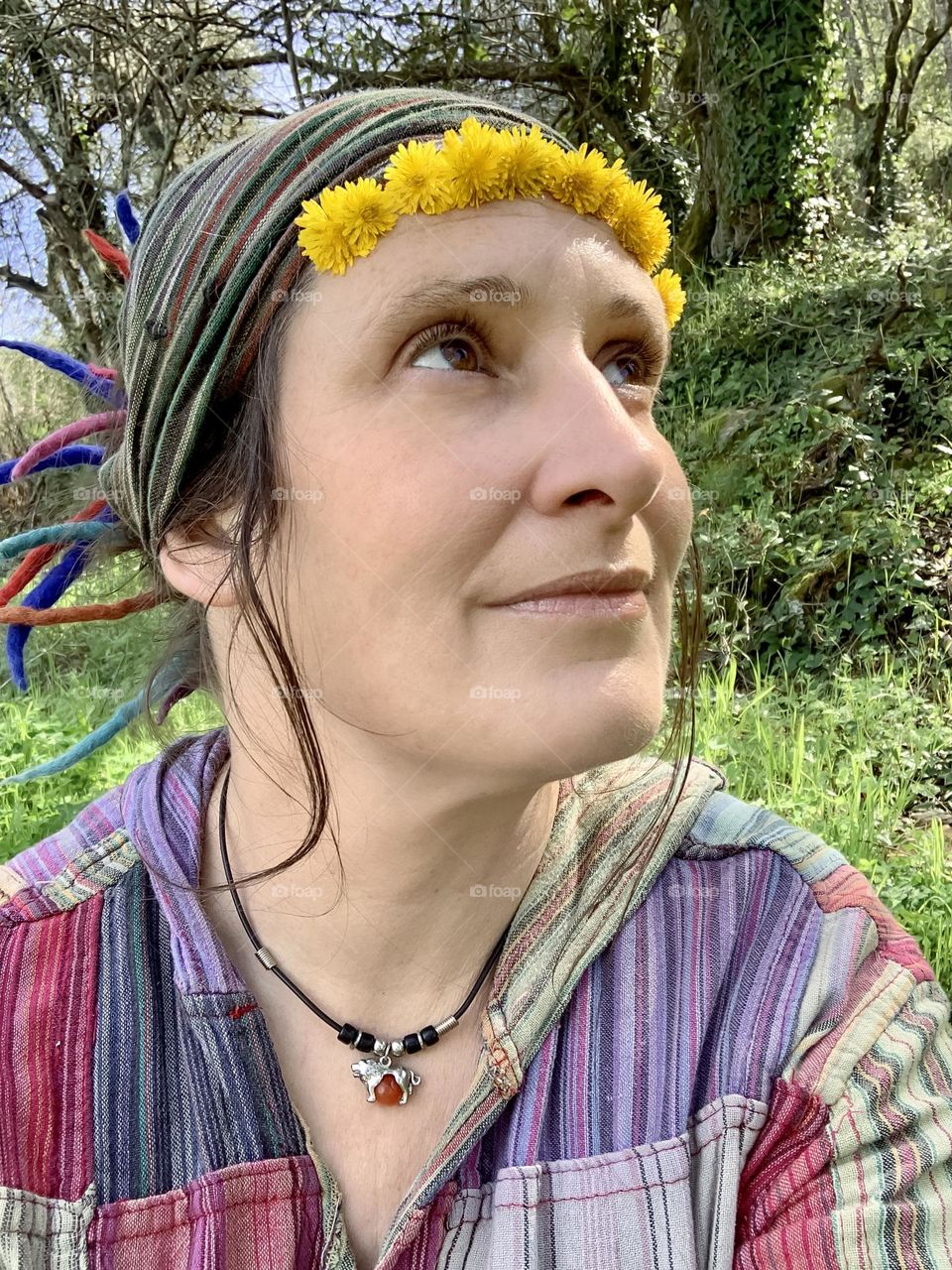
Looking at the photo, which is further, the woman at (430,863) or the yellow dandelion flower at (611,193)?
the yellow dandelion flower at (611,193)

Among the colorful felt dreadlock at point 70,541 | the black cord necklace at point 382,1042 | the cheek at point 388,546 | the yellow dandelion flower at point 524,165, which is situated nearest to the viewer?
the cheek at point 388,546

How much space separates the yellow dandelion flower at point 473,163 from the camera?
117cm

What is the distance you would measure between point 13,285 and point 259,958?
22.0ft

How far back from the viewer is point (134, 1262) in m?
1.11

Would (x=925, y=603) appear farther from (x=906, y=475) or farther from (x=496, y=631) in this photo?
(x=496, y=631)

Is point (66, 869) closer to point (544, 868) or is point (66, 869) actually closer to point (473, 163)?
point (544, 868)

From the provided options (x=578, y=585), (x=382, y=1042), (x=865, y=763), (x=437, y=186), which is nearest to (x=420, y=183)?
(x=437, y=186)

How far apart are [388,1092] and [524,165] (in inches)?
49.1

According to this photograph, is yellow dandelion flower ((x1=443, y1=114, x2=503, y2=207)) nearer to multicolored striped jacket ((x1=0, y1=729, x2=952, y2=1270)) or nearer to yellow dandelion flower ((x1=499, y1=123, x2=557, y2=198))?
yellow dandelion flower ((x1=499, y1=123, x2=557, y2=198))

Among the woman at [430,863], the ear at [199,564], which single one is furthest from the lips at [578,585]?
the ear at [199,564]

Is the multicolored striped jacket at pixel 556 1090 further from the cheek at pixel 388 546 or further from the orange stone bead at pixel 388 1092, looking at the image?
the cheek at pixel 388 546

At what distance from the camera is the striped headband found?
1.17 meters

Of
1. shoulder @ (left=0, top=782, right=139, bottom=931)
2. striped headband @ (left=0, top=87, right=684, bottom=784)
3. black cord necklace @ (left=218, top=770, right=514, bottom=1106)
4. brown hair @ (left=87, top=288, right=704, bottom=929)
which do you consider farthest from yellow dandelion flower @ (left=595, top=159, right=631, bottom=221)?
shoulder @ (left=0, top=782, right=139, bottom=931)

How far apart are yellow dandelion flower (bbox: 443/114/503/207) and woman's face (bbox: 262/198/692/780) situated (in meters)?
0.02
